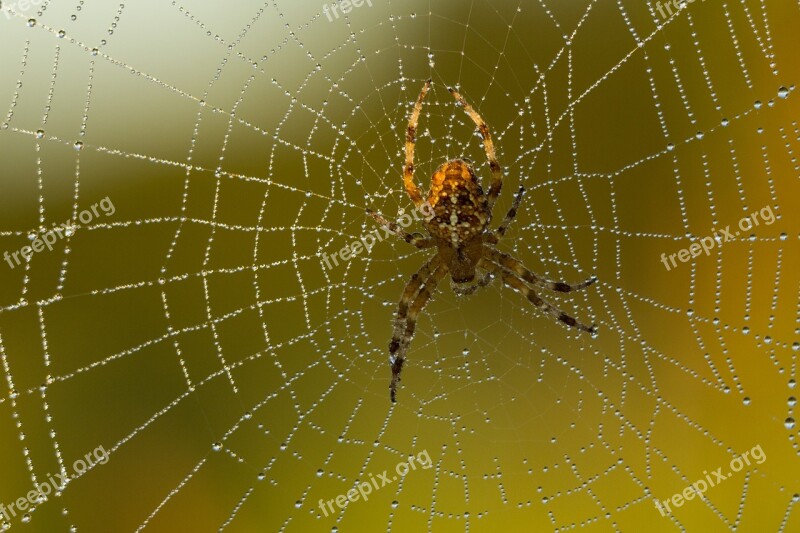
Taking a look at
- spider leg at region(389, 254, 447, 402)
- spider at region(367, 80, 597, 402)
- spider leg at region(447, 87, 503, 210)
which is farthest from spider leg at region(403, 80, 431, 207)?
spider leg at region(389, 254, 447, 402)

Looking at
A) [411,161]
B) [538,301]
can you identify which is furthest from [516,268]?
[411,161]

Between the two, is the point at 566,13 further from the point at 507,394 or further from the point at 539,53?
the point at 507,394

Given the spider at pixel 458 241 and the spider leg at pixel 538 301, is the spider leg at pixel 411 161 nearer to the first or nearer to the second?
the spider at pixel 458 241

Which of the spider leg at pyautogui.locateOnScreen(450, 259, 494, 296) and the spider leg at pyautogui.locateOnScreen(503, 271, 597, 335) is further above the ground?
the spider leg at pyautogui.locateOnScreen(450, 259, 494, 296)

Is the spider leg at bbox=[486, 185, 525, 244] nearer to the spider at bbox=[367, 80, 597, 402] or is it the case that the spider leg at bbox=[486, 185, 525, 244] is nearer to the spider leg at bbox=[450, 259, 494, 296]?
the spider at bbox=[367, 80, 597, 402]

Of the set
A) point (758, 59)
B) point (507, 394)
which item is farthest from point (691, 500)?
point (758, 59)
